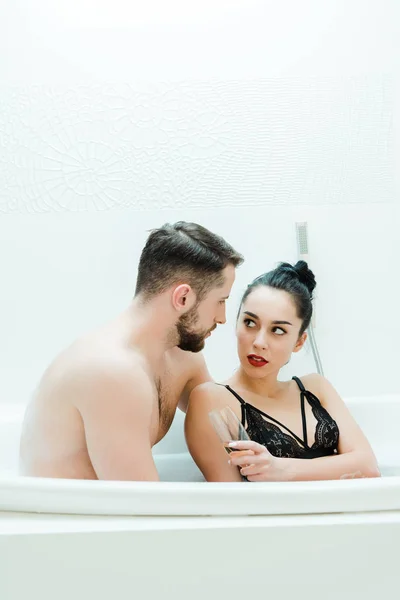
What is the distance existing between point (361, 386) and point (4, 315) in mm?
1518

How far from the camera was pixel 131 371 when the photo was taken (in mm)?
1524

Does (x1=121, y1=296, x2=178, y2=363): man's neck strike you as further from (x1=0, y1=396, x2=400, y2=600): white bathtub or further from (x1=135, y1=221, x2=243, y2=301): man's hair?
(x1=0, y1=396, x2=400, y2=600): white bathtub

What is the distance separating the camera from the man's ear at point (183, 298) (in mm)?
1654

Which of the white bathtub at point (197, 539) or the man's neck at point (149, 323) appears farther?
the man's neck at point (149, 323)

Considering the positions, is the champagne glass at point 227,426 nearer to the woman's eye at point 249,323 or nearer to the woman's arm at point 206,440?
the woman's arm at point 206,440

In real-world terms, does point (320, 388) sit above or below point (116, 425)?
below

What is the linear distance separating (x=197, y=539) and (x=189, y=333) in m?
0.55

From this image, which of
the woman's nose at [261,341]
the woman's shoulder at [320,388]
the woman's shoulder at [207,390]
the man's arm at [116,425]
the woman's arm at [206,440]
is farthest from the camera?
the woman's shoulder at [320,388]

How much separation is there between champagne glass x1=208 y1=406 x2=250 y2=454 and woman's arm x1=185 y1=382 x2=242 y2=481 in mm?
89

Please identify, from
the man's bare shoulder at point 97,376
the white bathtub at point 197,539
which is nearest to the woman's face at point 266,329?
the man's bare shoulder at point 97,376

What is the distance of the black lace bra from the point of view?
1877 mm

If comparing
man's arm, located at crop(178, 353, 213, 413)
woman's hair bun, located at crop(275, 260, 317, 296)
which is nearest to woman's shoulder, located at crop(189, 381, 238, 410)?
man's arm, located at crop(178, 353, 213, 413)

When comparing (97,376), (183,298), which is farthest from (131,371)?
(183,298)

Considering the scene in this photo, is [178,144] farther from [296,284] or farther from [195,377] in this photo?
[195,377]
